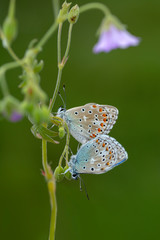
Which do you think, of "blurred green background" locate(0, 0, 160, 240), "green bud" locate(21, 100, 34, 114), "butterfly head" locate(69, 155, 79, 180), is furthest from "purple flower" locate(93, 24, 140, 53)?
"blurred green background" locate(0, 0, 160, 240)

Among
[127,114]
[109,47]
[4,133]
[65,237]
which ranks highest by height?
[4,133]

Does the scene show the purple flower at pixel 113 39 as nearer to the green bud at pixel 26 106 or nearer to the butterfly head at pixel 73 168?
the green bud at pixel 26 106

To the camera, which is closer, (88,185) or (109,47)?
(109,47)

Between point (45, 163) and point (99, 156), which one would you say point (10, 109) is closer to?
point (45, 163)

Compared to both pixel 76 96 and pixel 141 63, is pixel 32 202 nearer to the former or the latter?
pixel 76 96

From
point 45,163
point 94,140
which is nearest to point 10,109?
point 45,163

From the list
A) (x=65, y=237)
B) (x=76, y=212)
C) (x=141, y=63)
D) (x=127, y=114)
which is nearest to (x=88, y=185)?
(x=76, y=212)

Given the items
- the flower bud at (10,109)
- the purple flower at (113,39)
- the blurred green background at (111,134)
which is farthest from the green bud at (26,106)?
the blurred green background at (111,134)
